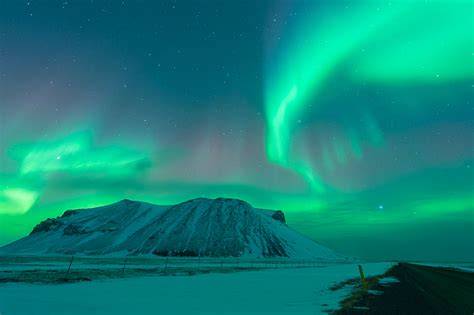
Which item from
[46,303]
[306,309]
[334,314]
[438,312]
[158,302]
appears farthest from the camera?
[158,302]

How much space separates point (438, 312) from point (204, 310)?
932 cm

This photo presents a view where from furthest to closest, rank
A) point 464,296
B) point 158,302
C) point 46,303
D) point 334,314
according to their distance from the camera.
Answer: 1. point 464,296
2. point 158,302
3. point 46,303
4. point 334,314

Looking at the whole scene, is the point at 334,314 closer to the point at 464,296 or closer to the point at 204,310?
the point at 204,310

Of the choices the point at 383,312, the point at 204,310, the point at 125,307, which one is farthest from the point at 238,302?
the point at 383,312

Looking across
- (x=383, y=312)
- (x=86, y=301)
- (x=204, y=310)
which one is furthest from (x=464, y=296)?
(x=86, y=301)

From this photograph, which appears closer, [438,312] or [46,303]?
[438,312]

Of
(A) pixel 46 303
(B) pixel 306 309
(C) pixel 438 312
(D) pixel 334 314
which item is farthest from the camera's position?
(A) pixel 46 303

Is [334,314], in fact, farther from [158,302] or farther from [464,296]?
[464,296]

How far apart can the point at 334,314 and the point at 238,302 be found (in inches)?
254

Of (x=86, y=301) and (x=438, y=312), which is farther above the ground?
(x=86, y=301)

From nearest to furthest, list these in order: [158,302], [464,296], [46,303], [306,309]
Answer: [306,309] → [46,303] → [158,302] → [464,296]

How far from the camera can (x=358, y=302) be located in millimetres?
17344

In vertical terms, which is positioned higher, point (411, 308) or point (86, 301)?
point (86, 301)

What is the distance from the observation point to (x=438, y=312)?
14.8 m
